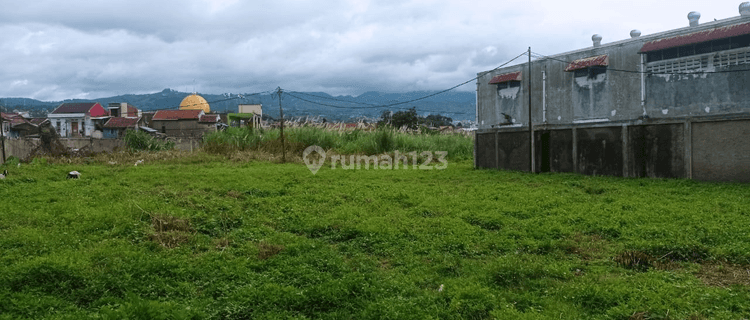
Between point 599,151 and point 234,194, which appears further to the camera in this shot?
point 599,151

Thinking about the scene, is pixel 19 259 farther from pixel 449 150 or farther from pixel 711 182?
pixel 449 150

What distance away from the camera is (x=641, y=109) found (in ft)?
56.9

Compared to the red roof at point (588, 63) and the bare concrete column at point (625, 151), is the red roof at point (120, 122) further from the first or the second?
the bare concrete column at point (625, 151)

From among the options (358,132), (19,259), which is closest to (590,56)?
(358,132)

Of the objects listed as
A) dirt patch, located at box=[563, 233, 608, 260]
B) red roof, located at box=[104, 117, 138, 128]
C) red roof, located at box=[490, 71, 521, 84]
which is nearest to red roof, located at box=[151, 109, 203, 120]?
red roof, located at box=[104, 117, 138, 128]

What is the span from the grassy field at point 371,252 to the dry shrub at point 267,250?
0.21ft

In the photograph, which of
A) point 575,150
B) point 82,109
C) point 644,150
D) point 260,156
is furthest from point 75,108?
point 644,150

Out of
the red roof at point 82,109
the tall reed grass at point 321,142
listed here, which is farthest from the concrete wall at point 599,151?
the red roof at point 82,109

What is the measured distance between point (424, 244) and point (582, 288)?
7.54 feet

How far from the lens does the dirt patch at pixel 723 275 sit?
508cm

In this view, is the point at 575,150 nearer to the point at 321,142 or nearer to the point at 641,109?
the point at 641,109

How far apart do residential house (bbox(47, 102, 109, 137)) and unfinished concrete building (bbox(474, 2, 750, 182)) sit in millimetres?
47453

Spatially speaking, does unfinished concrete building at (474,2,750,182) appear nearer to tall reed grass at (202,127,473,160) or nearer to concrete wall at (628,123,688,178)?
concrete wall at (628,123,688,178)

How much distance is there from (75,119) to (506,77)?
165ft
